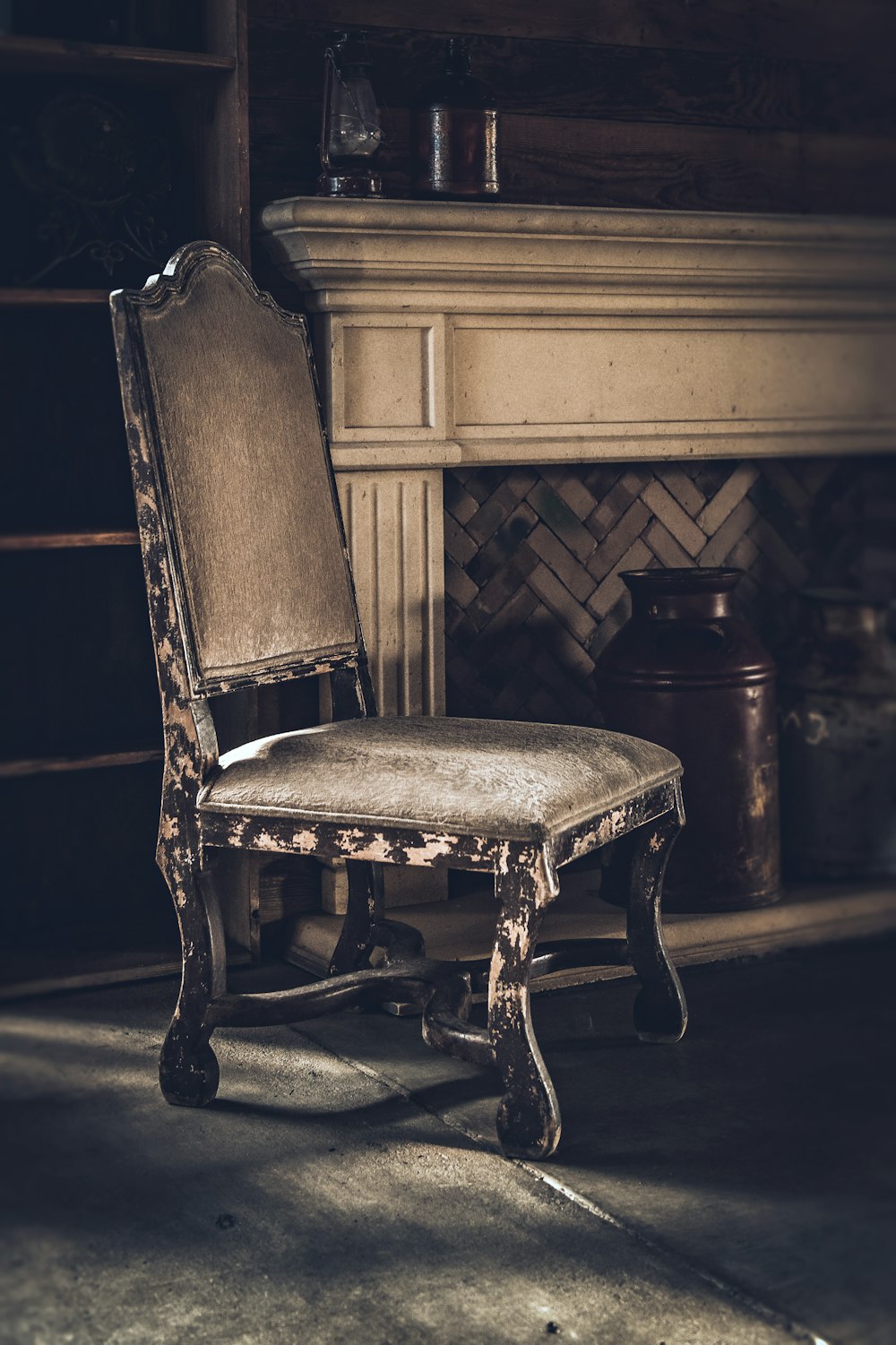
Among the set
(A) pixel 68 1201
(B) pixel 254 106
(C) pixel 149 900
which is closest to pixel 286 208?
(B) pixel 254 106

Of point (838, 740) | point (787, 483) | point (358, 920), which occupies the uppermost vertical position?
point (787, 483)

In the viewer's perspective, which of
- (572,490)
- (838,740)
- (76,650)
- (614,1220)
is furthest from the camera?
(572,490)

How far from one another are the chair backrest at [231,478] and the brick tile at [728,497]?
1.02 metres

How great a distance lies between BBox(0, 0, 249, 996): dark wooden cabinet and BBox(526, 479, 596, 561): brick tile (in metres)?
0.73

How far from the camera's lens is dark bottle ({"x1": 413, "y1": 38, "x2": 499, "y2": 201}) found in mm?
2686

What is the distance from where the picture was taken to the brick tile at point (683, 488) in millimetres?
3121

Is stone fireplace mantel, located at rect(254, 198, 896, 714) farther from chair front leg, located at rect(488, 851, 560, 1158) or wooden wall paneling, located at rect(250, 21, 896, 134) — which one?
chair front leg, located at rect(488, 851, 560, 1158)

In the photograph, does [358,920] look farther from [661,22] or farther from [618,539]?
[661,22]

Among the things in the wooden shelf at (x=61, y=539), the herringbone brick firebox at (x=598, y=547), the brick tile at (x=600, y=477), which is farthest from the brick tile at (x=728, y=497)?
the wooden shelf at (x=61, y=539)

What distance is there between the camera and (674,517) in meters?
3.13

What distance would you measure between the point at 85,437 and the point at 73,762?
585mm

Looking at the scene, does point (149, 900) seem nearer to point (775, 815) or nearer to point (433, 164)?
point (775, 815)

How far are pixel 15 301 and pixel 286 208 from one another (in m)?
0.43

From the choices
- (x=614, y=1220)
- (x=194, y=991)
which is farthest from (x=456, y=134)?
(x=614, y=1220)
